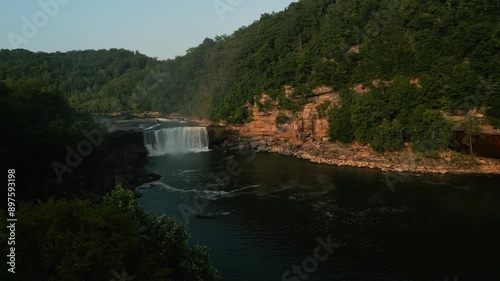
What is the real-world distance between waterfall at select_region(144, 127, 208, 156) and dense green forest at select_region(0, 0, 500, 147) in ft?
36.9

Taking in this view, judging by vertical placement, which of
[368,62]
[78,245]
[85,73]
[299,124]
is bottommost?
[78,245]

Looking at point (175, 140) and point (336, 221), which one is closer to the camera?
point (336, 221)

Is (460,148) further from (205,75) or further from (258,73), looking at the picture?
(205,75)

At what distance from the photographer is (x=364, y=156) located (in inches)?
1962

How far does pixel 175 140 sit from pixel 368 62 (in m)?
33.0

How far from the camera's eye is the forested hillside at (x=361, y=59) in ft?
148

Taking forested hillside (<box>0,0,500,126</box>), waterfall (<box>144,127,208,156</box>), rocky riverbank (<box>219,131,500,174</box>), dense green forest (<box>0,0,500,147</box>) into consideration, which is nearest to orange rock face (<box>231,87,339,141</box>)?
rocky riverbank (<box>219,131,500,174</box>)

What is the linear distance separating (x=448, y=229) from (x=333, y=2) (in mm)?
60638

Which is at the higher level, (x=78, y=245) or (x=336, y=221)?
(x=78, y=245)

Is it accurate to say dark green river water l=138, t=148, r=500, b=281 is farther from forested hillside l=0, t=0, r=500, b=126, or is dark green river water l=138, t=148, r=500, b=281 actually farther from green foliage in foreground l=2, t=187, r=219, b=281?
forested hillside l=0, t=0, r=500, b=126

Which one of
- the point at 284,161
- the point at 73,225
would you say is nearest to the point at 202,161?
the point at 284,161

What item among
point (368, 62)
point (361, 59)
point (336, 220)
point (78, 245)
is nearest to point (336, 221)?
point (336, 220)

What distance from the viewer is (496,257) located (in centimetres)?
2306

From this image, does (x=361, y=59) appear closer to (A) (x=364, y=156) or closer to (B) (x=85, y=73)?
(A) (x=364, y=156)
